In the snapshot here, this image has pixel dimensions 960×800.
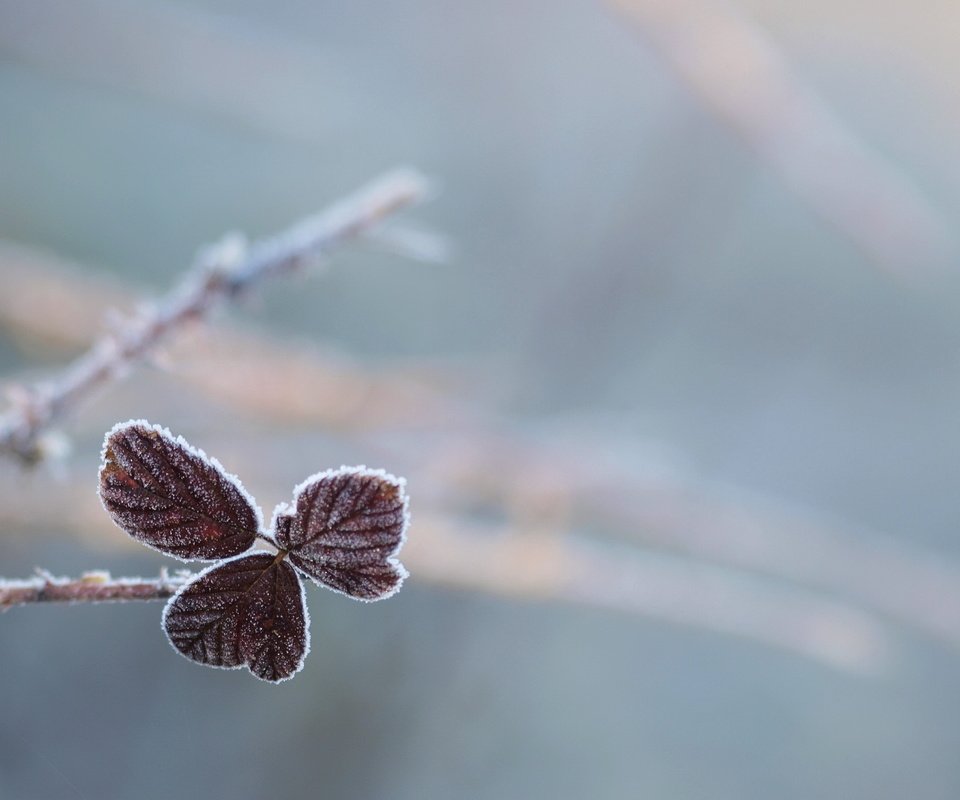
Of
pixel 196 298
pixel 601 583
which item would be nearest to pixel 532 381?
pixel 601 583

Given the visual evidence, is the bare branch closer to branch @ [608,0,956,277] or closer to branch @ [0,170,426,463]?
branch @ [0,170,426,463]

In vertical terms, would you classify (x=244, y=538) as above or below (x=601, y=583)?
below

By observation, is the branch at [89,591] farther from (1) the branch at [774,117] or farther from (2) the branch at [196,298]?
(1) the branch at [774,117]

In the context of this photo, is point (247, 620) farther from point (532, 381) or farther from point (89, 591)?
point (532, 381)

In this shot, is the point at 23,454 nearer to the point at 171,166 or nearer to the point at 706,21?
the point at 706,21

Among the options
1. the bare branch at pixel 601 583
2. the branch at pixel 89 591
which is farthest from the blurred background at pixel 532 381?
the branch at pixel 89 591

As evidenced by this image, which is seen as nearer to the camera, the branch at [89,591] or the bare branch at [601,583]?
the branch at [89,591]
